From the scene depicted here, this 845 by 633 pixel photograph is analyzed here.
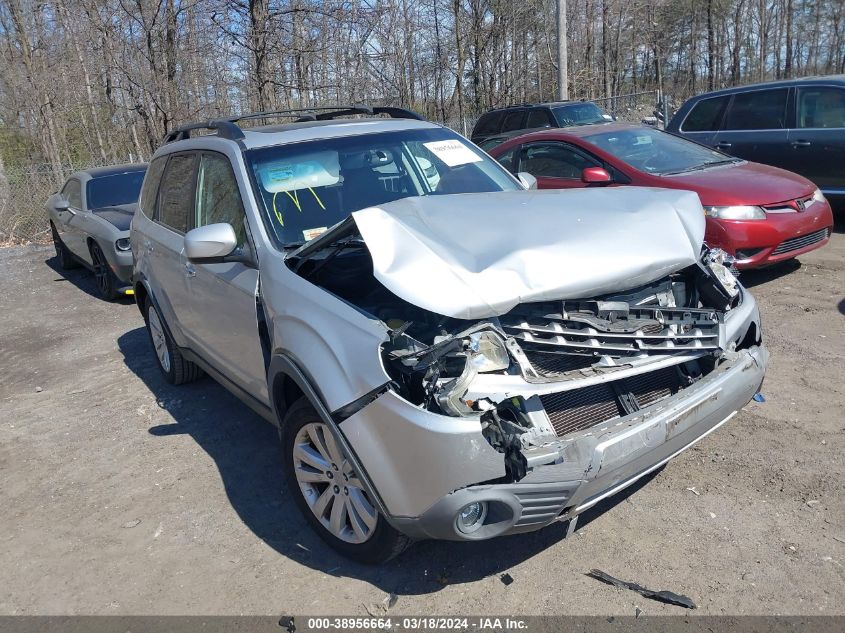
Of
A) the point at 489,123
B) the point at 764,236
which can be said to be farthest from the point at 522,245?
the point at 489,123

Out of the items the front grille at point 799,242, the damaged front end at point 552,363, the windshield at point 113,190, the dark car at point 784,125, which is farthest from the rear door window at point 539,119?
the damaged front end at point 552,363

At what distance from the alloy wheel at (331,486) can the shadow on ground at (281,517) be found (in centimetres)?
22

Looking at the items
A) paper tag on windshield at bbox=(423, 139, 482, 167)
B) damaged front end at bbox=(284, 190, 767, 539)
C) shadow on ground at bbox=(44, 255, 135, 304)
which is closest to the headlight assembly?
paper tag on windshield at bbox=(423, 139, 482, 167)

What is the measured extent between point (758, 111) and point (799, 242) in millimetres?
3210

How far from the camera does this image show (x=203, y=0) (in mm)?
14117

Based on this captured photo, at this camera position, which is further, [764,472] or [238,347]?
[238,347]

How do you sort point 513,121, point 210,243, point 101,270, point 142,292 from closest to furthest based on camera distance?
point 210,243 → point 142,292 → point 101,270 → point 513,121

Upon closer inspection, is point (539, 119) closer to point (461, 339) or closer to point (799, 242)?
point (799, 242)

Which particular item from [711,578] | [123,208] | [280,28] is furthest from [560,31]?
[711,578]

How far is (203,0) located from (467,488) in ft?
46.3

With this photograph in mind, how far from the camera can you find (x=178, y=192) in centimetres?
498

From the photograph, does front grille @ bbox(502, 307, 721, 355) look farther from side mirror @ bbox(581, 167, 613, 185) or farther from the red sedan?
side mirror @ bbox(581, 167, 613, 185)

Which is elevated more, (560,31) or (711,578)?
(560,31)

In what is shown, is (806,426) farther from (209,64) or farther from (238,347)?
(209,64)
